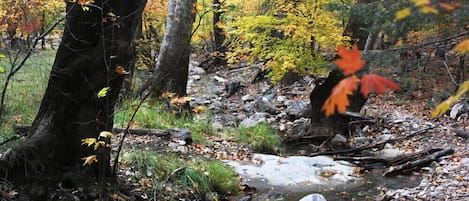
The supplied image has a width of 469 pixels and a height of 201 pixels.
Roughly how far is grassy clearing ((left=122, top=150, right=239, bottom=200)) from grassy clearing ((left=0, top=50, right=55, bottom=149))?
1.41 metres

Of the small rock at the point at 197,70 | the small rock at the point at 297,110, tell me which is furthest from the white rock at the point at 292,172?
the small rock at the point at 197,70

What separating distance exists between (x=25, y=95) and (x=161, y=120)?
99.6 inches

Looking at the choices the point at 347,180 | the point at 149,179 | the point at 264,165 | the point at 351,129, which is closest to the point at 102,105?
the point at 149,179

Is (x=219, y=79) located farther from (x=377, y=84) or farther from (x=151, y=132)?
(x=377, y=84)

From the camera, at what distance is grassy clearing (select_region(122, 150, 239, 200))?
4.98 meters

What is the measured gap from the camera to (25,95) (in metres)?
8.30

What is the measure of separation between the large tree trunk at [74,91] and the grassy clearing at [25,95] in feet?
3.80

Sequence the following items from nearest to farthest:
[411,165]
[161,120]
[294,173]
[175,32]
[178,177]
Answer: [178,177]
[294,173]
[411,165]
[161,120]
[175,32]

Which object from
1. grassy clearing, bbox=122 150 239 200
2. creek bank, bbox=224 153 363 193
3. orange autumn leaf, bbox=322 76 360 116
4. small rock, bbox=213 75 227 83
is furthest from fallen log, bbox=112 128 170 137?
small rock, bbox=213 75 227 83

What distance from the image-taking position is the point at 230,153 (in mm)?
7621

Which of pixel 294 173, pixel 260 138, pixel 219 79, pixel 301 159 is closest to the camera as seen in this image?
pixel 294 173

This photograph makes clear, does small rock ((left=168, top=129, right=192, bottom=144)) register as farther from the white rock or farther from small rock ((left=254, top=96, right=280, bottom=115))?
small rock ((left=254, top=96, right=280, bottom=115))

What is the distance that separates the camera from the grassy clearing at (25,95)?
249 inches

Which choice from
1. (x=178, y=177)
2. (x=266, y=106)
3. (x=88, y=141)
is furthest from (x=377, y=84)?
(x=266, y=106)
